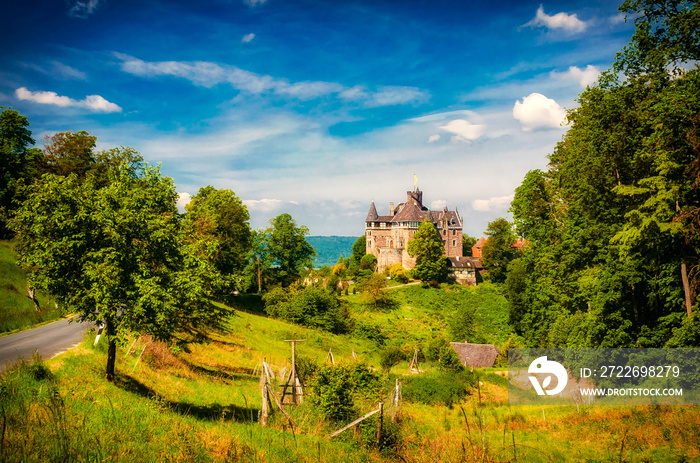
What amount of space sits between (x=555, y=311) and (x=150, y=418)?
2943cm

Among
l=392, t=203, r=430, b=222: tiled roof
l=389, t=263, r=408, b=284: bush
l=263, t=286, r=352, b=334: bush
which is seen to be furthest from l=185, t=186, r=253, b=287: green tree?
l=392, t=203, r=430, b=222: tiled roof

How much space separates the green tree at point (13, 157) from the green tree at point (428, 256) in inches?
2096

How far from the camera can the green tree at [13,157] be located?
3688 cm

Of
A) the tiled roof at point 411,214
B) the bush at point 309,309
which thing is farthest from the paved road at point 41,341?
the tiled roof at point 411,214

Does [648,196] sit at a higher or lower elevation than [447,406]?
higher

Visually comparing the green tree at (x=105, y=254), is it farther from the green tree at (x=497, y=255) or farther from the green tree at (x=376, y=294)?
the green tree at (x=497, y=255)

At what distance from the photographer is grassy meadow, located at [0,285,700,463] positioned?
18.1 ft

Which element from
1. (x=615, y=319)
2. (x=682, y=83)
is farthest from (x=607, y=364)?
(x=682, y=83)

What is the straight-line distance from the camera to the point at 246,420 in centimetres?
1129

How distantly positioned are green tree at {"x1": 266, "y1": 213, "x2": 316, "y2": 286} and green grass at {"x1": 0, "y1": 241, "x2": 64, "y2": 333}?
29880mm

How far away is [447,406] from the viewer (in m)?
25.1

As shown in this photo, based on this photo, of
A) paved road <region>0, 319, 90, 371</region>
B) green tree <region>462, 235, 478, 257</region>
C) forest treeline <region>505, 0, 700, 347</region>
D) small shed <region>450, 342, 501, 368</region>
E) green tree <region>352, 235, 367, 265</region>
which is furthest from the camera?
green tree <region>462, 235, 478, 257</region>

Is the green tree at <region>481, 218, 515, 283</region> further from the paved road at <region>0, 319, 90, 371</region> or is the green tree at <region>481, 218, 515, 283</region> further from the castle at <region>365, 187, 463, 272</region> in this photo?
the paved road at <region>0, 319, 90, 371</region>

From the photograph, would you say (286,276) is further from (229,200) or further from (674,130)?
(674,130)
